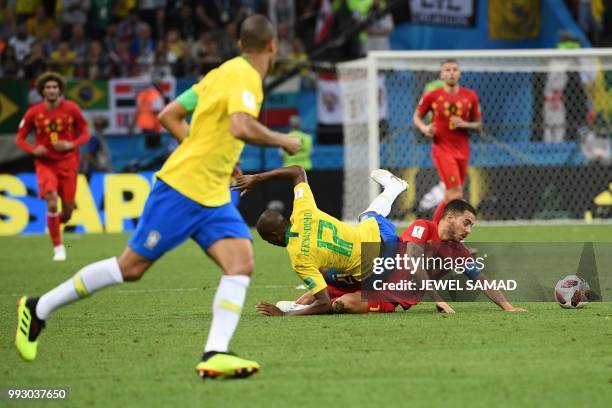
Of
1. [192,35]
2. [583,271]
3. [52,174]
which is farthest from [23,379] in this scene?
[192,35]

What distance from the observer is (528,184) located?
64.6ft

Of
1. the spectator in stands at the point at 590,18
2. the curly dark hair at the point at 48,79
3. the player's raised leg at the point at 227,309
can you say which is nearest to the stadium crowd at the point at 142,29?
the spectator in stands at the point at 590,18

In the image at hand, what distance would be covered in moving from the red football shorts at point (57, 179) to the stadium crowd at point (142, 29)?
6.31 m

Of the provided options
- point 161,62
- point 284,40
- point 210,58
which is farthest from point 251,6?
point 161,62

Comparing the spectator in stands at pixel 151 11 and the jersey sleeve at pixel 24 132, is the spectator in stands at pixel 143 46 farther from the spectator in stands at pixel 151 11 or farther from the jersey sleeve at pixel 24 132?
the jersey sleeve at pixel 24 132

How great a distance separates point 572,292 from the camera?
9.00m

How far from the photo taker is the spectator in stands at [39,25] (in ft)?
74.7

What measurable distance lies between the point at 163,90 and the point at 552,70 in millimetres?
6355

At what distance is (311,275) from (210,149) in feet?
8.30

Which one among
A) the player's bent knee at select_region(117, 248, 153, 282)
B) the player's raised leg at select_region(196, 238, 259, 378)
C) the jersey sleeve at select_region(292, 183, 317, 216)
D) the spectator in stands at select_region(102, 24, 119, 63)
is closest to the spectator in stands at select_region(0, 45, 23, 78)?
the spectator in stands at select_region(102, 24, 119, 63)

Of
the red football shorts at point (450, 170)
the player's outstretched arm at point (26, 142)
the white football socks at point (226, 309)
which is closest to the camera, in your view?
the white football socks at point (226, 309)

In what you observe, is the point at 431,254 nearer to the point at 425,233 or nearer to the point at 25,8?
the point at 425,233

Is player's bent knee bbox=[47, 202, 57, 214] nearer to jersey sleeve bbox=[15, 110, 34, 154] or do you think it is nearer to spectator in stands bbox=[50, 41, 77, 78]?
jersey sleeve bbox=[15, 110, 34, 154]

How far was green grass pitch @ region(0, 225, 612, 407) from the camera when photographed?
563 cm
